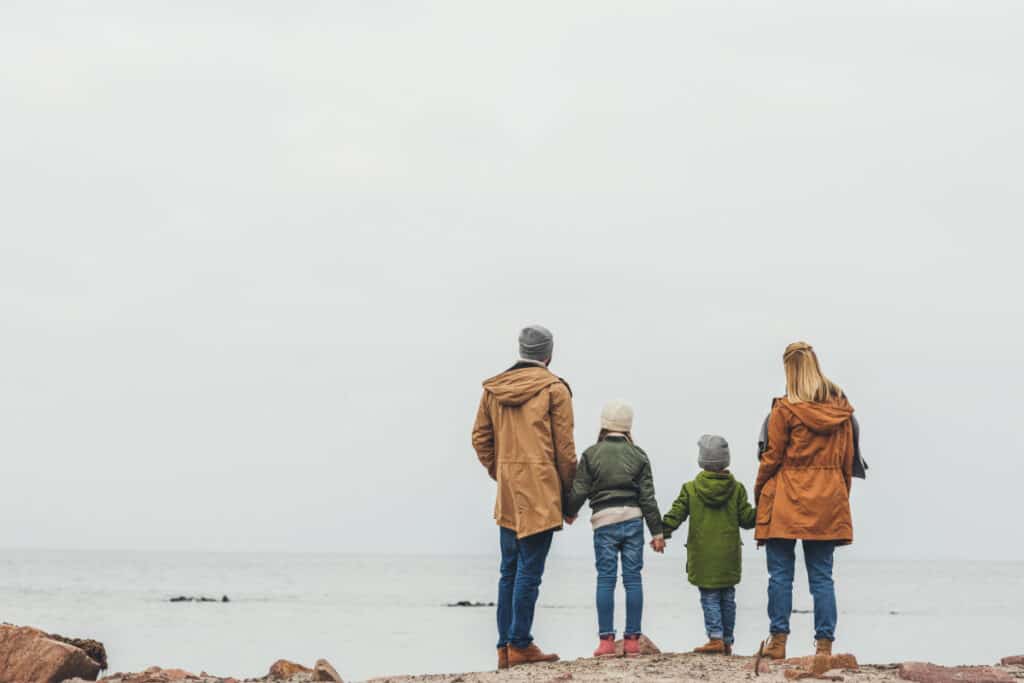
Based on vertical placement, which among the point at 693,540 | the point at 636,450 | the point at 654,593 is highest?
the point at 636,450

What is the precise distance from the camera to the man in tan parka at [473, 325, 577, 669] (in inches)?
301

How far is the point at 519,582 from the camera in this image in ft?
25.1

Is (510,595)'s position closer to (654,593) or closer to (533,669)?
(533,669)

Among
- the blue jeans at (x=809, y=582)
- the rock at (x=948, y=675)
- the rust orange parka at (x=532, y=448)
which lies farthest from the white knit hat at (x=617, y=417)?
the rock at (x=948, y=675)

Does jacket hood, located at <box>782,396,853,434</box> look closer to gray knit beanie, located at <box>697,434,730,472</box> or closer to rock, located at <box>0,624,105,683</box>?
gray knit beanie, located at <box>697,434,730,472</box>

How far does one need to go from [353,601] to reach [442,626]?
1531 centimetres

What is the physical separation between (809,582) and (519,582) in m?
1.88

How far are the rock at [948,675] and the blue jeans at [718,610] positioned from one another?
190cm

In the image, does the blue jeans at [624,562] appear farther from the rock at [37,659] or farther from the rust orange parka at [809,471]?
the rock at [37,659]

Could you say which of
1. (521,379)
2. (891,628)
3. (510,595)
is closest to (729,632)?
(510,595)

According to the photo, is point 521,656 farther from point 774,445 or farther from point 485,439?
point 774,445

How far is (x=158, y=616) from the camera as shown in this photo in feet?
102

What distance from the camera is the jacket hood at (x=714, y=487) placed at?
858cm

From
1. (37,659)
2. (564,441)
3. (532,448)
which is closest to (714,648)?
(564,441)
